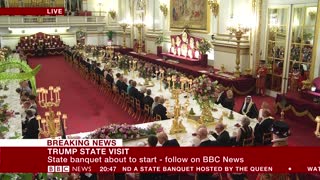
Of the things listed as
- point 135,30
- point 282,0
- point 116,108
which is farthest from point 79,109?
point 135,30

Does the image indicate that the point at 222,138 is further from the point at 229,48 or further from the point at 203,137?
the point at 229,48

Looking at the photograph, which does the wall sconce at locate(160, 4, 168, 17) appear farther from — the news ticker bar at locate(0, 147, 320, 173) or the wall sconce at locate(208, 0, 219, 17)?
the news ticker bar at locate(0, 147, 320, 173)

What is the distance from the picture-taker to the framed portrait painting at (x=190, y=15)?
1691cm

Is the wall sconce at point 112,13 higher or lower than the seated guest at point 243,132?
higher

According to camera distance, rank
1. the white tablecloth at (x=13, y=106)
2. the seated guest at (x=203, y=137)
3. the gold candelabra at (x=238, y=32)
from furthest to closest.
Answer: the gold candelabra at (x=238, y=32) → the white tablecloth at (x=13, y=106) → the seated guest at (x=203, y=137)

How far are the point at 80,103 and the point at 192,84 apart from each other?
5.44 meters

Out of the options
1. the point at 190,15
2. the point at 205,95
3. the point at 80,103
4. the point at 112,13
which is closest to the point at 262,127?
the point at 205,95

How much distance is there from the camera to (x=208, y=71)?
15.2 metres

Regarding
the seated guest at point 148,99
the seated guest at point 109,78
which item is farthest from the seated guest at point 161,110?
the seated guest at point 109,78

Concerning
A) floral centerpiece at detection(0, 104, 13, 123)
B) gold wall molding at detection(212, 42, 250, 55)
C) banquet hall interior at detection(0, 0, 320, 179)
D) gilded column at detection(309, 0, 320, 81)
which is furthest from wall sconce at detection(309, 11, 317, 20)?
floral centerpiece at detection(0, 104, 13, 123)

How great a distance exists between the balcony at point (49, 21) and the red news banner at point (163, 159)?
2562 centimetres

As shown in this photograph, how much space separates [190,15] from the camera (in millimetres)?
18031

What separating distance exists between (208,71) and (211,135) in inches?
339

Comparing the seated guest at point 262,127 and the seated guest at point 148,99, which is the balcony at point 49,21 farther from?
the seated guest at point 262,127
